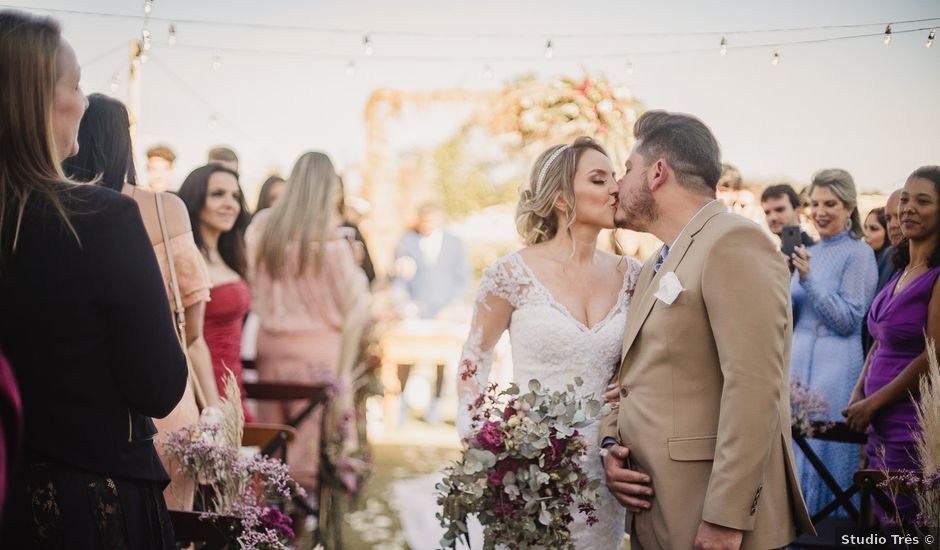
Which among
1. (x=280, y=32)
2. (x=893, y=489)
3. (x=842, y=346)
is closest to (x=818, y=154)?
(x=842, y=346)

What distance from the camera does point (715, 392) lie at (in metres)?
2.18

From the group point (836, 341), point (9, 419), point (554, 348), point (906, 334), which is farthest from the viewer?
point (836, 341)

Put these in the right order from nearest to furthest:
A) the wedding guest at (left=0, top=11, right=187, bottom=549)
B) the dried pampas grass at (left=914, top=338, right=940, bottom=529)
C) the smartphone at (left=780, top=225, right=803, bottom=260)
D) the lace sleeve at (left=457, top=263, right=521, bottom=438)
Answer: the wedding guest at (left=0, top=11, right=187, bottom=549)
the dried pampas grass at (left=914, top=338, right=940, bottom=529)
the lace sleeve at (left=457, top=263, right=521, bottom=438)
the smartphone at (left=780, top=225, right=803, bottom=260)

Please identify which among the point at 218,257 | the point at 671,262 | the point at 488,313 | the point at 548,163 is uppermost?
the point at 548,163

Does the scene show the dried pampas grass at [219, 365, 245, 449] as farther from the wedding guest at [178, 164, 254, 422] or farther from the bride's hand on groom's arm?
the bride's hand on groom's arm

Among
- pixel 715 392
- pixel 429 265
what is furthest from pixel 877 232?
pixel 429 265

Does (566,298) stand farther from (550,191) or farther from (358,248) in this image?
(358,248)

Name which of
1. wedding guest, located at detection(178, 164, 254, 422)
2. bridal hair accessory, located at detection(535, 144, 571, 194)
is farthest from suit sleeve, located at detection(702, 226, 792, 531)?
wedding guest, located at detection(178, 164, 254, 422)

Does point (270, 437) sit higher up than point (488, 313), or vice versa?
point (488, 313)

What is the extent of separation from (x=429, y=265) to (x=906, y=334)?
22.4 feet

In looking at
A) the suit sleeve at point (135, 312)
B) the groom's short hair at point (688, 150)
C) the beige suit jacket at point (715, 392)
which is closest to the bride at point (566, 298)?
the beige suit jacket at point (715, 392)

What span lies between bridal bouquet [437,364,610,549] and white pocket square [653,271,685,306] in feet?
1.12

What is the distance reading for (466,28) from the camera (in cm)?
584

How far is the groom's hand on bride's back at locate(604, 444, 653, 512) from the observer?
7.33ft
